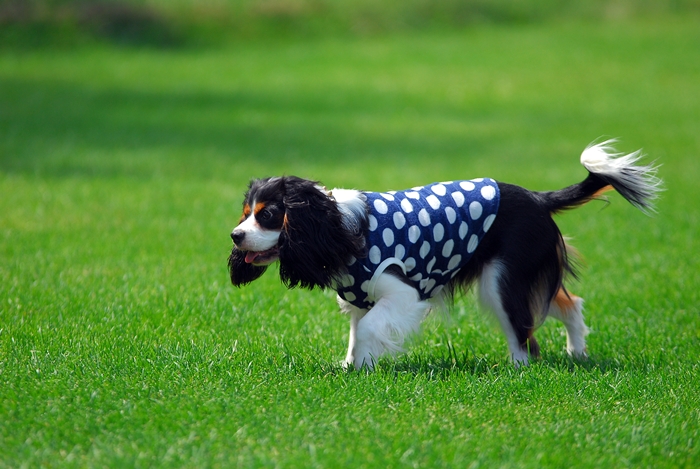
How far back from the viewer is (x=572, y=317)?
523 centimetres

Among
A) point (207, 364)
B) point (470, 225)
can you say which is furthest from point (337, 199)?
point (207, 364)

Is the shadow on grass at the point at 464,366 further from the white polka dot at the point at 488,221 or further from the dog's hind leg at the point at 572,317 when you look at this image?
the white polka dot at the point at 488,221

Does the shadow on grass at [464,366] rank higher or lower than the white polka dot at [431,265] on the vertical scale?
lower

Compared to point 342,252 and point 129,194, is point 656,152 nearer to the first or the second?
point 129,194

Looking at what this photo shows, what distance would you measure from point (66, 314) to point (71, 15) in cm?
1905

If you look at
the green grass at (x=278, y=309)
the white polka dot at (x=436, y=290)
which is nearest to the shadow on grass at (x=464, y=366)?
the green grass at (x=278, y=309)

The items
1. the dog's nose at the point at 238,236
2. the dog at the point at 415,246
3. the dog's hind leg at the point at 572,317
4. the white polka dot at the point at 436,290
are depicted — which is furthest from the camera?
the dog's hind leg at the point at 572,317

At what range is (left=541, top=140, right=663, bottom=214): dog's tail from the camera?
4.93m

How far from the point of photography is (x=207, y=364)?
461 centimetres

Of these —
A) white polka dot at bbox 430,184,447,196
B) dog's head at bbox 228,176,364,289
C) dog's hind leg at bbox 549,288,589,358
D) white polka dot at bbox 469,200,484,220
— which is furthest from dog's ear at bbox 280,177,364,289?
dog's hind leg at bbox 549,288,589,358

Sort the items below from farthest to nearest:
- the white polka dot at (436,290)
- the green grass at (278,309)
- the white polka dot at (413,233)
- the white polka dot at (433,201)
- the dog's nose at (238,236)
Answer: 1. the white polka dot at (436,290)
2. the white polka dot at (433,201)
3. the white polka dot at (413,233)
4. the dog's nose at (238,236)
5. the green grass at (278,309)

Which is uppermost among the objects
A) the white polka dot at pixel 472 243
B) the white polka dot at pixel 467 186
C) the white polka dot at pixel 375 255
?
the white polka dot at pixel 467 186

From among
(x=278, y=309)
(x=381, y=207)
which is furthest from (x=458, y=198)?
(x=278, y=309)

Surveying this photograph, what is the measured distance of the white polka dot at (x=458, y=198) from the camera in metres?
4.79
